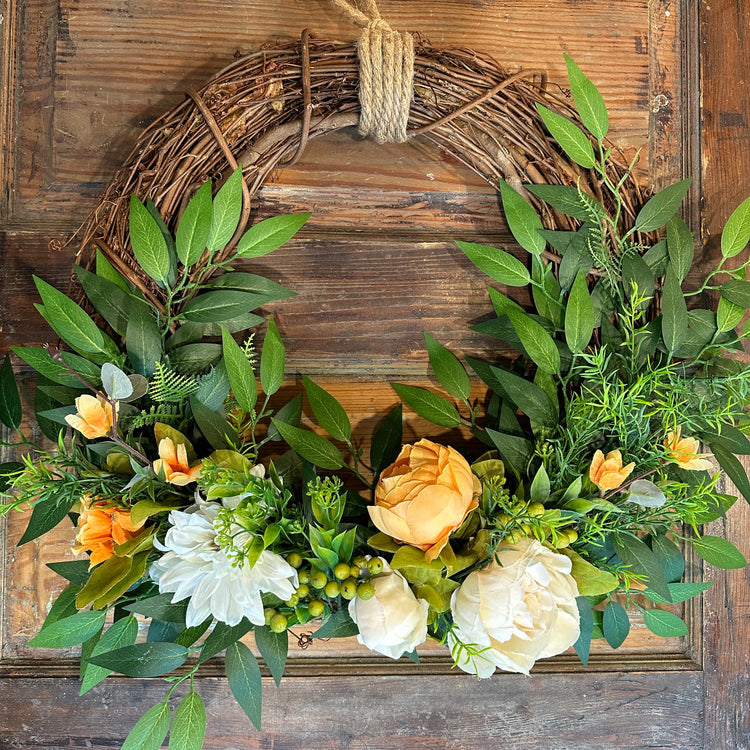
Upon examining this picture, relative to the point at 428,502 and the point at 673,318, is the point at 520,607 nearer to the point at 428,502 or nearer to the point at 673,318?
the point at 428,502

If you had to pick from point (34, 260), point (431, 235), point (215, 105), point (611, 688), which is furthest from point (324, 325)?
point (611, 688)

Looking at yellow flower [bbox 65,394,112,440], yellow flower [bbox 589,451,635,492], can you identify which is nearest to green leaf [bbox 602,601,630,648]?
yellow flower [bbox 589,451,635,492]

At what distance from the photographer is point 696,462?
66cm

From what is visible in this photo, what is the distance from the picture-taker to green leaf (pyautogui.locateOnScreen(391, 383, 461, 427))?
74 centimetres

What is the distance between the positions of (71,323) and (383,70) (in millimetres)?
477

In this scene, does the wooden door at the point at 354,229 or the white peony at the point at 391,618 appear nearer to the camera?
the white peony at the point at 391,618

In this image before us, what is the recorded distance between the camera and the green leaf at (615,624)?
77 cm

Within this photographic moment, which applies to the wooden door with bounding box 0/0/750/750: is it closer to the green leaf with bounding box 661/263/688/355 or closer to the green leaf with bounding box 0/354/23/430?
the green leaf with bounding box 0/354/23/430

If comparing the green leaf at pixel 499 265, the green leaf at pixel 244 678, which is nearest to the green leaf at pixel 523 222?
the green leaf at pixel 499 265

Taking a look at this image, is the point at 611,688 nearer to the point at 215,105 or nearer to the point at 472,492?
the point at 472,492

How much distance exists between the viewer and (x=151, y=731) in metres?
0.69

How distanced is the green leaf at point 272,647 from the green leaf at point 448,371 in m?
0.36

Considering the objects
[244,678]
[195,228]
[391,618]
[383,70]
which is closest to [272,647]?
[244,678]

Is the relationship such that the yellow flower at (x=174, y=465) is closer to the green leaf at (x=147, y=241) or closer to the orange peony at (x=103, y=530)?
the orange peony at (x=103, y=530)
